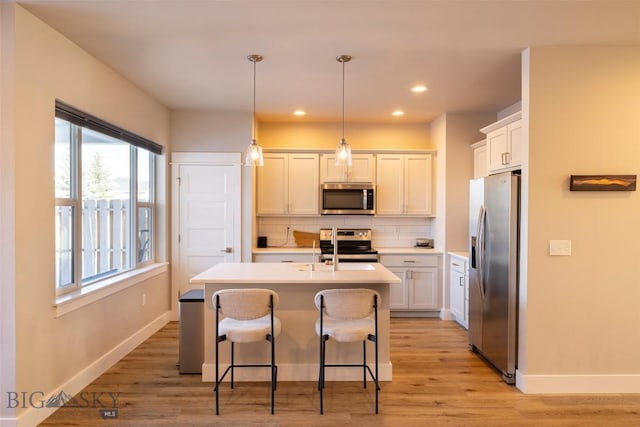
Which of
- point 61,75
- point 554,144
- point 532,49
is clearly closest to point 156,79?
point 61,75

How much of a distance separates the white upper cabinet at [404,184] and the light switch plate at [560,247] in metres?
2.49

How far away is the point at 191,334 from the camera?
3.36 meters

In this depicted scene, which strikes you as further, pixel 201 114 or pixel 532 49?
pixel 201 114

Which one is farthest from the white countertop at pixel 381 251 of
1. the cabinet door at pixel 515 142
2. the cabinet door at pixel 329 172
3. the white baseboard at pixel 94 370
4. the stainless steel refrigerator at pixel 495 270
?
the cabinet door at pixel 515 142

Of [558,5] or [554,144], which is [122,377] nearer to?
[554,144]

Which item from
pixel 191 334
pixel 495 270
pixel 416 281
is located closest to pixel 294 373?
pixel 191 334

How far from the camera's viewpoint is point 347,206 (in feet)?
17.8

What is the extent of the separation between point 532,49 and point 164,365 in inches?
158

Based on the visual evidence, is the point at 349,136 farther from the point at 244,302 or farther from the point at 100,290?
the point at 100,290

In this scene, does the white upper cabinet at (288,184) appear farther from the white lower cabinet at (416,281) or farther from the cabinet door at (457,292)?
the cabinet door at (457,292)

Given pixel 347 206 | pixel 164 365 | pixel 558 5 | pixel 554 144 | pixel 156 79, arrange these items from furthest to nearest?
pixel 347 206, pixel 156 79, pixel 164 365, pixel 554 144, pixel 558 5

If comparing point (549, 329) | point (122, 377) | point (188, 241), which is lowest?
point (122, 377)

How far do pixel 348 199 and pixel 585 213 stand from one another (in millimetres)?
2899

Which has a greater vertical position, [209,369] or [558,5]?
[558,5]
